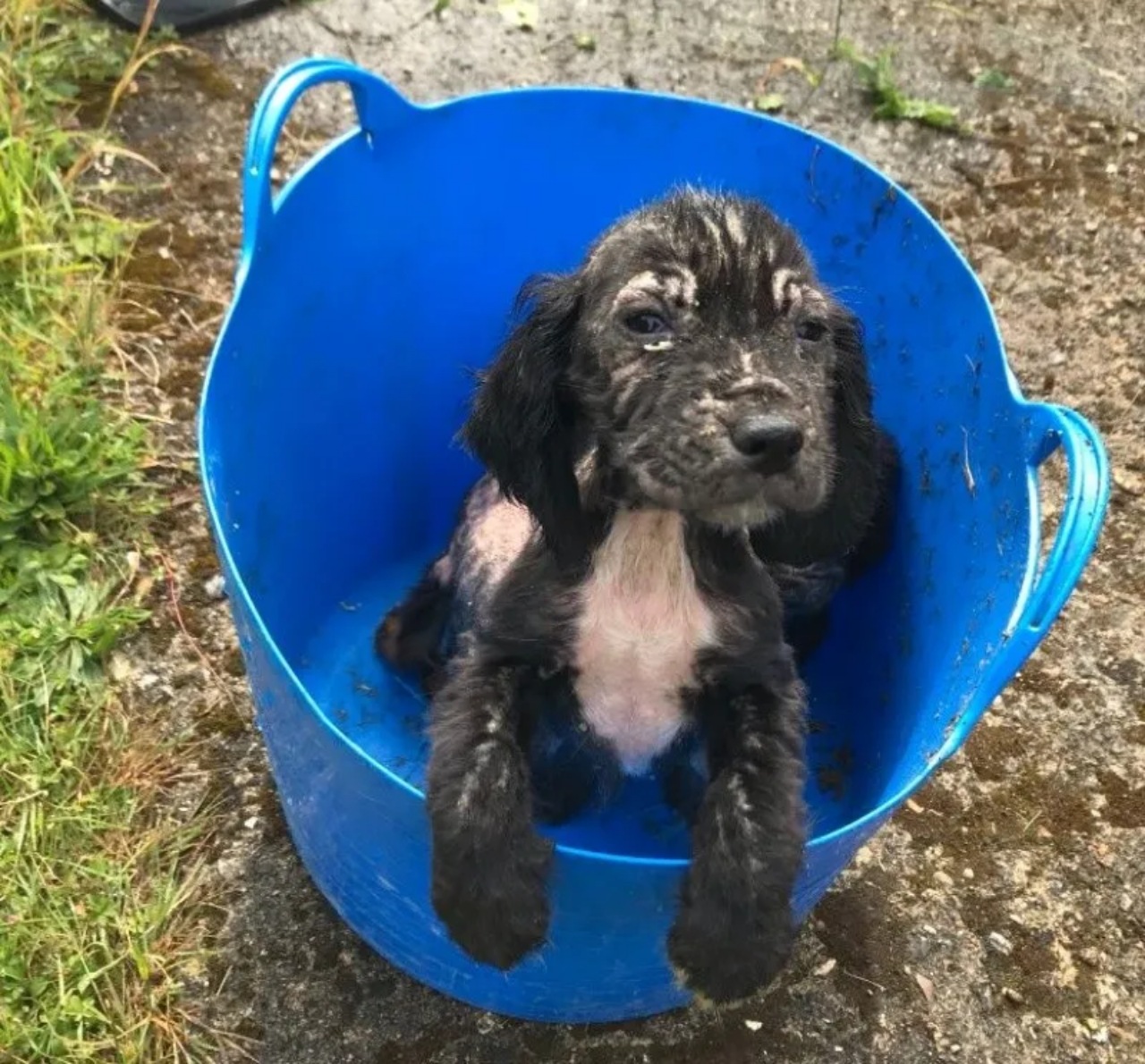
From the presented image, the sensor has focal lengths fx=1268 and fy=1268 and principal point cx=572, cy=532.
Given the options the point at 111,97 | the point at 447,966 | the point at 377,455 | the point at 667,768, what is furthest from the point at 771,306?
the point at 111,97

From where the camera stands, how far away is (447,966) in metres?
2.57

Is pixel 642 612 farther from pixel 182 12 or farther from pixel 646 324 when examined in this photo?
pixel 182 12

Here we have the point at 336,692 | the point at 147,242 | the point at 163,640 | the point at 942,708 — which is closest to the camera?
the point at 942,708

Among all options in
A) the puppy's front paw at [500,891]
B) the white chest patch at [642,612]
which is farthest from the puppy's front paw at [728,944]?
the white chest patch at [642,612]

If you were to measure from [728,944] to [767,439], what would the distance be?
0.83m

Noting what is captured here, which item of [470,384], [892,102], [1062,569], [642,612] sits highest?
[1062,569]

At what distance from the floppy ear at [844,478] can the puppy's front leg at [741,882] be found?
20.1 inches

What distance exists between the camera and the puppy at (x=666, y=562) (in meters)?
2.06

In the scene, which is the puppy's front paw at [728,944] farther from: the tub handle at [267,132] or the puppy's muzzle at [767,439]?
the tub handle at [267,132]

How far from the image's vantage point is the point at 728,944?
2.07m

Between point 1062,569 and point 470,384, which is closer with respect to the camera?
point 1062,569

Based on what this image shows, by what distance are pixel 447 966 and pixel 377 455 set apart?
1.61 meters

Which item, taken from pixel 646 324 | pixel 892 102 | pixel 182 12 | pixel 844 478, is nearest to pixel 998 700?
pixel 844 478

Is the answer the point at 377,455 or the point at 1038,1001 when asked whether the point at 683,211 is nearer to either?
the point at 377,455
